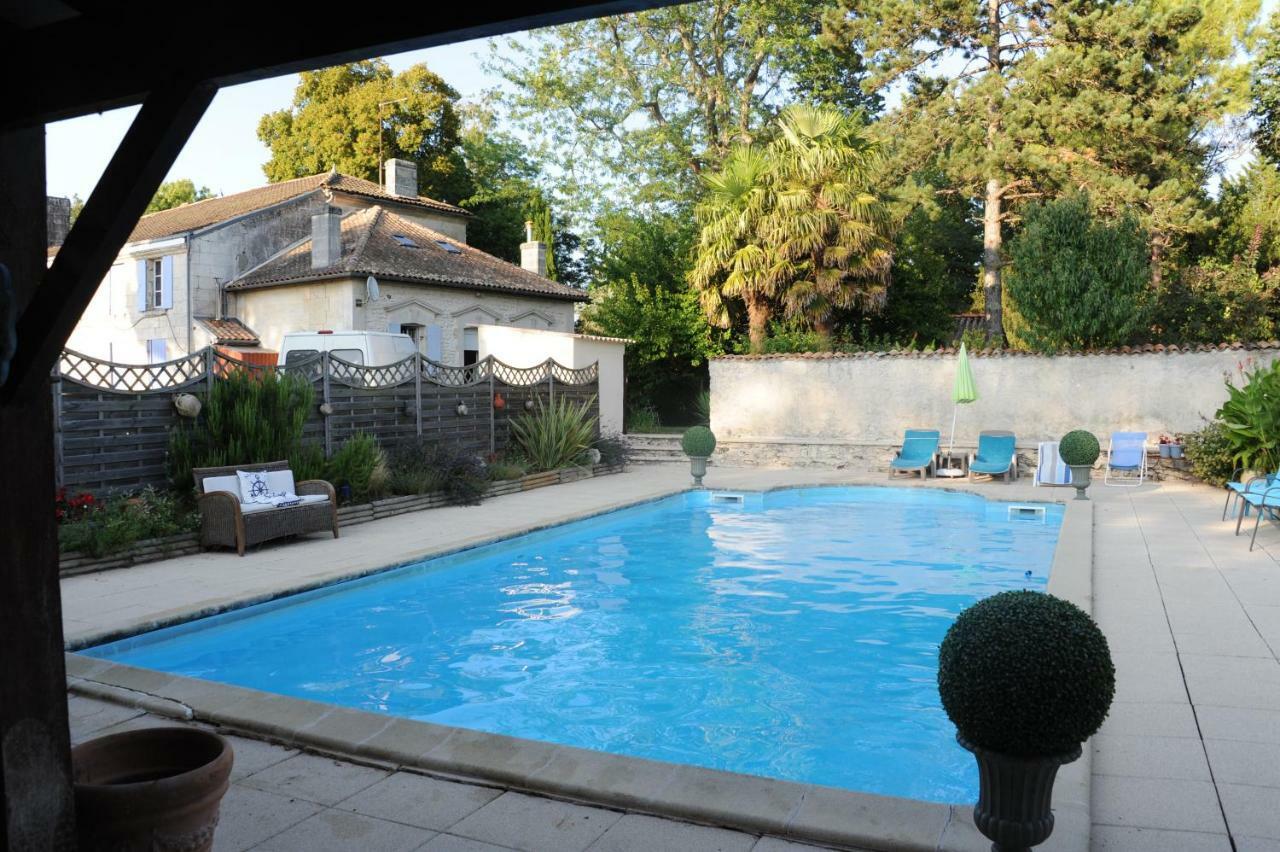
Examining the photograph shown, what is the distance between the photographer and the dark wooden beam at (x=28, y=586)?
2479mm

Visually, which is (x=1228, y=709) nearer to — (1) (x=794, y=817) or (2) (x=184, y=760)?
Result: (1) (x=794, y=817)

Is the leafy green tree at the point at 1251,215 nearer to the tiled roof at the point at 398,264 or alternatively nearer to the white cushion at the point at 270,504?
the tiled roof at the point at 398,264

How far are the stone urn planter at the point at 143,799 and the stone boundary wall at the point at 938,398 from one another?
1638cm

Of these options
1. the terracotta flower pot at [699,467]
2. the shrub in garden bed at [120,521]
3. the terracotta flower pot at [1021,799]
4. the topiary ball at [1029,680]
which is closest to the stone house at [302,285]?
the terracotta flower pot at [699,467]

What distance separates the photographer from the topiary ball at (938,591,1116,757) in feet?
9.55

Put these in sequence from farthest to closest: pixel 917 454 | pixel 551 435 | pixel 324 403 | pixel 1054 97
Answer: pixel 1054 97 → pixel 917 454 → pixel 551 435 → pixel 324 403

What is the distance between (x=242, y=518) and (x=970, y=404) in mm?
13613

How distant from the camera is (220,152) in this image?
31.5 metres

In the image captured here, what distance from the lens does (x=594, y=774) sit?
12.7 ft

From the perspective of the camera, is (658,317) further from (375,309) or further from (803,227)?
(375,309)

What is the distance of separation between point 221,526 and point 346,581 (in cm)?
179

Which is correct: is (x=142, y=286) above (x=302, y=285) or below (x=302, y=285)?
above

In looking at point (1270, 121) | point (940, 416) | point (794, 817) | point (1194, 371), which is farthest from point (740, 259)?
point (794, 817)

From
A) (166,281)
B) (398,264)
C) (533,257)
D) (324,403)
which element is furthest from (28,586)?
(533,257)
